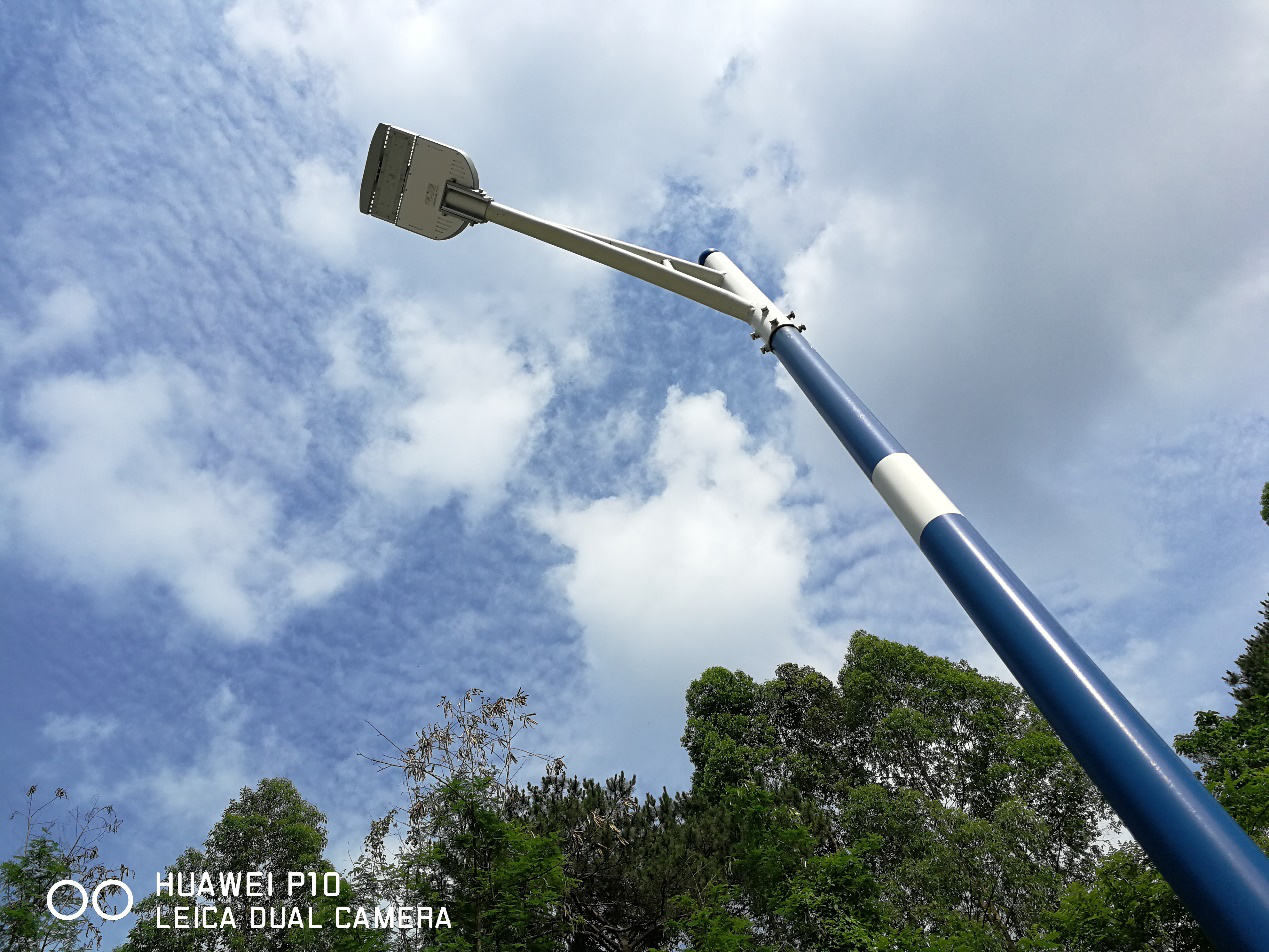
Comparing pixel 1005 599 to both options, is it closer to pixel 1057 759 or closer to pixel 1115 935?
pixel 1115 935

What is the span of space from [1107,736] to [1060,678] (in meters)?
0.16

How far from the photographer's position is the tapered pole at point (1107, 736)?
4.85ft

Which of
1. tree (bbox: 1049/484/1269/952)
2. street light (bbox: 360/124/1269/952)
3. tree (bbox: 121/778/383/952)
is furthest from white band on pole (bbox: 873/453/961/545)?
tree (bbox: 121/778/383/952)

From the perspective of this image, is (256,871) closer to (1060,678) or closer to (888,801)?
(888,801)

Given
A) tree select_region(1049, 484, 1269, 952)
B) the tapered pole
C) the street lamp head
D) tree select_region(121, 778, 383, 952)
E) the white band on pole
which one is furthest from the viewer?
tree select_region(121, 778, 383, 952)

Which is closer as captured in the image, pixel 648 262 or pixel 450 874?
pixel 648 262

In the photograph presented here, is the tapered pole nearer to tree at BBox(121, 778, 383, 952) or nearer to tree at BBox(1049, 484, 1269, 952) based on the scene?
tree at BBox(1049, 484, 1269, 952)

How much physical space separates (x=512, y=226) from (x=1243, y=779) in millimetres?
10988

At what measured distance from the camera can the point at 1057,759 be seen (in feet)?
65.1

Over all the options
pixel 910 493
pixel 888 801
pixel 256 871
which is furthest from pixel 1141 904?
pixel 256 871

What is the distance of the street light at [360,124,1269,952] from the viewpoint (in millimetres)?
1492

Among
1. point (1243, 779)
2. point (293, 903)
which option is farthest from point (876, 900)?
point (293, 903)

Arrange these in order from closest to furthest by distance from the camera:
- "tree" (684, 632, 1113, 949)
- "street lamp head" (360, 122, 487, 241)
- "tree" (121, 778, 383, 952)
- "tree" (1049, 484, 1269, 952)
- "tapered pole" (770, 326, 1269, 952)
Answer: "tapered pole" (770, 326, 1269, 952) < "street lamp head" (360, 122, 487, 241) < "tree" (1049, 484, 1269, 952) < "tree" (684, 632, 1113, 949) < "tree" (121, 778, 383, 952)

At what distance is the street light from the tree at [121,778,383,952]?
14246mm
